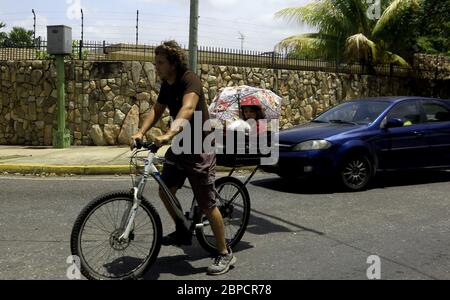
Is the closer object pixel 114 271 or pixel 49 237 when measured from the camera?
pixel 114 271

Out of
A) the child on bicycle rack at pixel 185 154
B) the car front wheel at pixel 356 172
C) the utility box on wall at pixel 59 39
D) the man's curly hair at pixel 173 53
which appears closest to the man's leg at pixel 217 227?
the child on bicycle rack at pixel 185 154

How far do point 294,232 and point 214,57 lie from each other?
9.85 meters

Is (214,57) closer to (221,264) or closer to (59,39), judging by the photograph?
(59,39)

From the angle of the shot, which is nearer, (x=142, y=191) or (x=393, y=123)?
(x=142, y=191)

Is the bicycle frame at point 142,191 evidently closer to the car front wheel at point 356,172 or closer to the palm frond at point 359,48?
the car front wheel at point 356,172

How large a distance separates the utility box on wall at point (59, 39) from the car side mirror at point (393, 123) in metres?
8.11

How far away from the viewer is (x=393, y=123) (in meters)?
8.04

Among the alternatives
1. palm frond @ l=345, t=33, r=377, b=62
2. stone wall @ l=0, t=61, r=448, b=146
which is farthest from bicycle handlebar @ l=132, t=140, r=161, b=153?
palm frond @ l=345, t=33, r=377, b=62

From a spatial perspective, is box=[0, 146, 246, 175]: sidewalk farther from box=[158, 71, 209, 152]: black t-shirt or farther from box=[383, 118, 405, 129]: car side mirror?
box=[158, 71, 209, 152]: black t-shirt

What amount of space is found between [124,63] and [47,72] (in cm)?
204

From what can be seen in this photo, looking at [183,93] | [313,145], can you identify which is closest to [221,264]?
[183,93]
